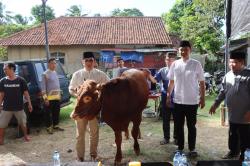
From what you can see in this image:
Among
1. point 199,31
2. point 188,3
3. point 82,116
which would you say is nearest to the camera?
point 82,116

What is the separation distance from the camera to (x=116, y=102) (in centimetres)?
599

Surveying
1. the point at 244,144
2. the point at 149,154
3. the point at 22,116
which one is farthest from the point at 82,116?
the point at 22,116

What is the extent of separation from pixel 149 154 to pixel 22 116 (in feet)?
10.3

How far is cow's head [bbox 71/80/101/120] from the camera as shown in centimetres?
534

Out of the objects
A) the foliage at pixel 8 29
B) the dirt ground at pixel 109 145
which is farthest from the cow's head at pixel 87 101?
the foliage at pixel 8 29

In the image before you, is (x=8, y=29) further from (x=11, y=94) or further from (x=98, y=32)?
(x=11, y=94)

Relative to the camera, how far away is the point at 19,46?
96.2ft

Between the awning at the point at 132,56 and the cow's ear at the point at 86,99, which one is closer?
the cow's ear at the point at 86,99

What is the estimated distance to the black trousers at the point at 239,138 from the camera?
231 inches

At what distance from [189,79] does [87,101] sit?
6.27 ft

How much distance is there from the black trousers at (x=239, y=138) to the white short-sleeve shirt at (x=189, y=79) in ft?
2.55

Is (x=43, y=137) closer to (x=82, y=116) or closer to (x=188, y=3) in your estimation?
(x=82, y=116)

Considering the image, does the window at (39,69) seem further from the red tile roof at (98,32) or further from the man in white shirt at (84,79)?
the red tile roof at (98,32)

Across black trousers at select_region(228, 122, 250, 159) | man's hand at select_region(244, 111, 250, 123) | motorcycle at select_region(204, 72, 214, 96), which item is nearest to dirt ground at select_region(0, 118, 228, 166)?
black trousers at select_region(228, 122, 250, 159)
